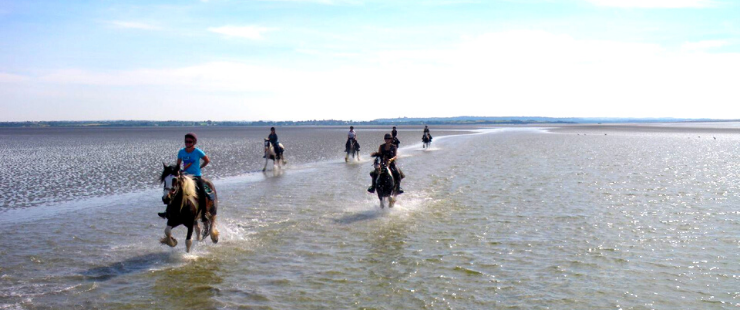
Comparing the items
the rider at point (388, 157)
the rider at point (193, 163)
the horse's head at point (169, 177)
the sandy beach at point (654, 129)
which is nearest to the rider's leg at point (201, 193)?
the rider at point (193, 163)

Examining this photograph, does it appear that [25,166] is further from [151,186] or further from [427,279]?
[427,279]

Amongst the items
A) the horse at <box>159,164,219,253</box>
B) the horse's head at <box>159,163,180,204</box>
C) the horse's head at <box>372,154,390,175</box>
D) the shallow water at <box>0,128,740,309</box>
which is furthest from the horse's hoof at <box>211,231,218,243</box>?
the horse's head at <box>372,154,390,175</box>

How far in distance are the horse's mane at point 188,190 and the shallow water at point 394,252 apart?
101 cm

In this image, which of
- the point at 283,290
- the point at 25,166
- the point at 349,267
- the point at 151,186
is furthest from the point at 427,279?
the point at 25,166

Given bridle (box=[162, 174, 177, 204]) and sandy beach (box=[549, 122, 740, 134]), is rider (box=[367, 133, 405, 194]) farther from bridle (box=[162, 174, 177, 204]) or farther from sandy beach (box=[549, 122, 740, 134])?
sandy beach (box=[549, 122, 740, 134])

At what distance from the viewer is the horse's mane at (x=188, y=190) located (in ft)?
30.3

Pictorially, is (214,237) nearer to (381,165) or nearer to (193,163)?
(193,163)

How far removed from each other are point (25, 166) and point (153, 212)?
20892mm

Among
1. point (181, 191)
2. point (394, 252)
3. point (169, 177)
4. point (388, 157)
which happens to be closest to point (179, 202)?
point (181, 191)

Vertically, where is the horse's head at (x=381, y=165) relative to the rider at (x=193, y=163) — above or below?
below

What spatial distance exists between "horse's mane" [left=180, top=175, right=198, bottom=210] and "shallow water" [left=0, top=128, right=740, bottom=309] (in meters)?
1.01

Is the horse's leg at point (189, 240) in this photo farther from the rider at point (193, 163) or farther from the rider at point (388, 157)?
the rider at point (388, 157)

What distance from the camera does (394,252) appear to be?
9906 mm

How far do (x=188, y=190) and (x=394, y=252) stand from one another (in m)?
3.67
